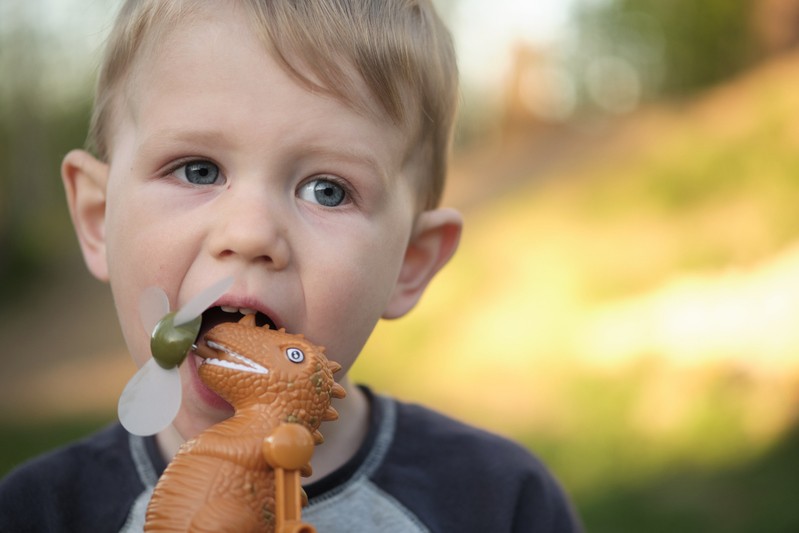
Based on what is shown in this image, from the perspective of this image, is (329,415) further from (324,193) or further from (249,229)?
(324,193)

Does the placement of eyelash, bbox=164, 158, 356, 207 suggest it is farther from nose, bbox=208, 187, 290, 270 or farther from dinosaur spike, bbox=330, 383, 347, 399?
dinosaur spike, bbox=330, 383, 347, 399

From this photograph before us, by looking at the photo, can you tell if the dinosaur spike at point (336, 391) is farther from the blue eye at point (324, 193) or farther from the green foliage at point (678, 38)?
the green foliage at point (678, 38)

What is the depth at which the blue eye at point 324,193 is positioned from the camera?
1422 mm

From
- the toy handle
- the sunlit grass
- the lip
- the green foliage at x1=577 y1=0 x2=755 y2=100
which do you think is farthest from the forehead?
the green foliage at x1=577 y1=0 x2=755 y2=100

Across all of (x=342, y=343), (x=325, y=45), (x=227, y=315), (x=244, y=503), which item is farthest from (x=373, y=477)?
(x=325, y=45)

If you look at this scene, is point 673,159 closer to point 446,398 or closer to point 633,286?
point 633,286

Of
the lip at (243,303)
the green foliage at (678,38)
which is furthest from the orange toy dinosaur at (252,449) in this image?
the green foliage at (678,38)

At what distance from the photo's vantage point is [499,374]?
4.95 metres

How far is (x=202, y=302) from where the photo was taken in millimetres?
1173

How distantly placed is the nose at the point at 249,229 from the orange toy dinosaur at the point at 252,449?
0.17 metres

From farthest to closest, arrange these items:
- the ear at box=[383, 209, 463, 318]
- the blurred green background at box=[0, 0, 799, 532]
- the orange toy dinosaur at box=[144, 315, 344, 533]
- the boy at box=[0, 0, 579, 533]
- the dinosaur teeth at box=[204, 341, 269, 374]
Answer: the blurred green background at box=[0, 0, 799, 532] < the ear at box=[383, 209, 463, 318] < the boy at box=[0, 0, 579, 533] < the dinosaur teeth at box=[204, 341, 269, 374] < the orange toy dinosaur at box=[144, 315, 344, 533]

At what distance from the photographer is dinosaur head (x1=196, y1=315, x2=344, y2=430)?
112 cm

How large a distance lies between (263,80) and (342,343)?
41 cm

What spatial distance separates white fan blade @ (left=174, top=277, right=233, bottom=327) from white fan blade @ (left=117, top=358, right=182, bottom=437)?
0.07m
